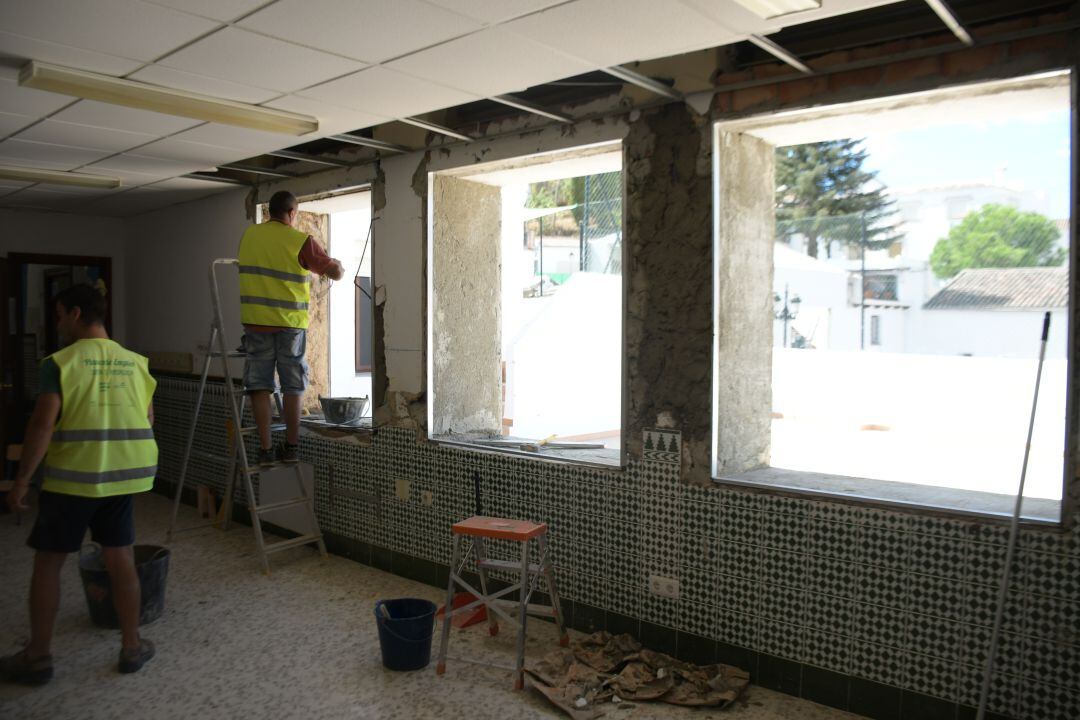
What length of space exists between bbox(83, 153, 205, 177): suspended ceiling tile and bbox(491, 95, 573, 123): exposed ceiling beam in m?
2.26

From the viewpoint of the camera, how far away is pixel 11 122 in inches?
143

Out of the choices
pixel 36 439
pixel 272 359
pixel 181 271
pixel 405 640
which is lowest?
pixel 405 640

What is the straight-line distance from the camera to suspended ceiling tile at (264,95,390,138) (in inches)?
131

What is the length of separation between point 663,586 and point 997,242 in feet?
18.8

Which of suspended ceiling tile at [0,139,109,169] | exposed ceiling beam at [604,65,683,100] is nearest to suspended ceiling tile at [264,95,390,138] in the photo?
exposed ceiling beam at [604,65,683,100]

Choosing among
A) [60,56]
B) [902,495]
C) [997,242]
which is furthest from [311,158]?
[997,242]

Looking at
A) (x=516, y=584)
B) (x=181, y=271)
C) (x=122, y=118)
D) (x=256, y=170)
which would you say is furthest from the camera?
(x=181, y=271)

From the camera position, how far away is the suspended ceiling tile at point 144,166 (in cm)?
446

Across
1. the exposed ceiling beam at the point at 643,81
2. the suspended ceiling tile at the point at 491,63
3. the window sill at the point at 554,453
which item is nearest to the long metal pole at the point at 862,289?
the window sill at the point at 554,453

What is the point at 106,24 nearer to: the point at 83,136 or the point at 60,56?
the point at 60,56

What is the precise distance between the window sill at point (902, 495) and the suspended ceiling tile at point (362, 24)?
6.54 ft

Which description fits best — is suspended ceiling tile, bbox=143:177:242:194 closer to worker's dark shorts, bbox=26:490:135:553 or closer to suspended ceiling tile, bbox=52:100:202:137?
suspended ceiling tile, bbox=52:100:202:137

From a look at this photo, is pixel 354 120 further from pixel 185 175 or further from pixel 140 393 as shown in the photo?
pixel 185 175

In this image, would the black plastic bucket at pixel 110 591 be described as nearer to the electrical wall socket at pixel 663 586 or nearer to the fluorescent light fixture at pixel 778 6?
the electrical wall socket at pixel 663 586
